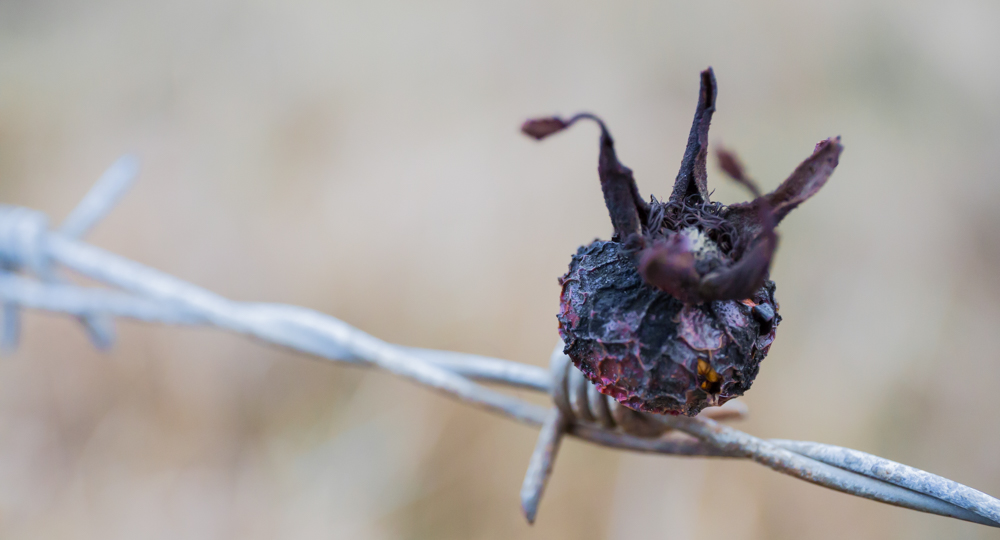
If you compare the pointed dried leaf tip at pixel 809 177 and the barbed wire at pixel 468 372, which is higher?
the pointed dried leaf tip at pixel 809 177

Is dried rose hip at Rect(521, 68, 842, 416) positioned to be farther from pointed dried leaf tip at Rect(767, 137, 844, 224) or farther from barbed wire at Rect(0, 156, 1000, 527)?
barbed wire at Rect(0, 156, 1000, 527)

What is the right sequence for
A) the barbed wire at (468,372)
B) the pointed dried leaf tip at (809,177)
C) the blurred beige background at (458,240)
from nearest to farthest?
the pointed dried leaf tip at (809,177)
the barbed wire at (468,372)
the blurred beige background at (458,240)

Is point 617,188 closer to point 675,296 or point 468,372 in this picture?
point 675,296

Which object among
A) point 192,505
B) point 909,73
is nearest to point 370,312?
point 192,505

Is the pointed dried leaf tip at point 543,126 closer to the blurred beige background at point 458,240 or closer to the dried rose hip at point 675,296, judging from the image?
the dried rose hip at point 675,296

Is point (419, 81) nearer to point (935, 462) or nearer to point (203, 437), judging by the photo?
point (203, 437)

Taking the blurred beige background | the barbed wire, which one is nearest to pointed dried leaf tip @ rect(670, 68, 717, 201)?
the barbed wire

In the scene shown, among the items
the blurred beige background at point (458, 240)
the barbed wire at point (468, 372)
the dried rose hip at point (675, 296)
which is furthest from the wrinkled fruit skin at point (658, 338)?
the blurred beige background at point (458, 240)
